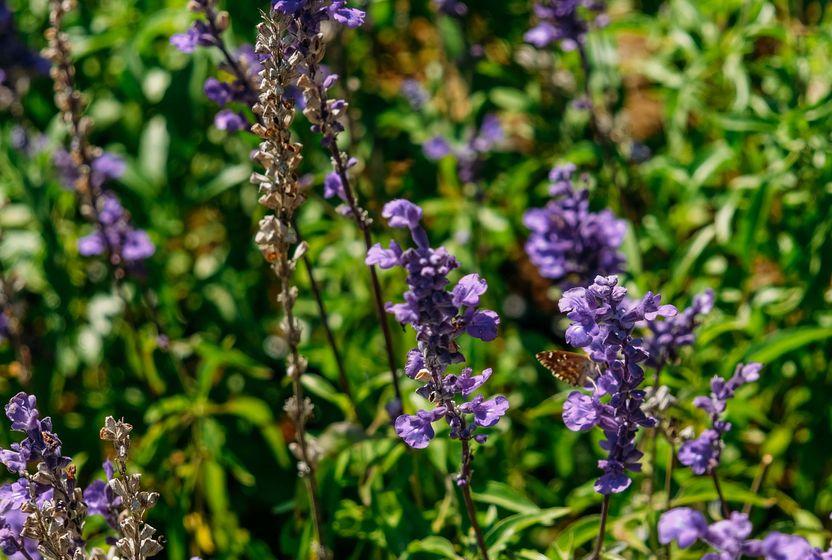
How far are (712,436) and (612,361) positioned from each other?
605 mm

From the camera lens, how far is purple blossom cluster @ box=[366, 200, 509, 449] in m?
2.24

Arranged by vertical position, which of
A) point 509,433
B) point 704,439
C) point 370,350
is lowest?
point 509,433

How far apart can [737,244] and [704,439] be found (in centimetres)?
183

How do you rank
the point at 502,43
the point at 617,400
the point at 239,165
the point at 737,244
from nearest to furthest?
1. the point at 617,400
2. the point at 737,244
3. the point at 239,165
4. the point at 502,43

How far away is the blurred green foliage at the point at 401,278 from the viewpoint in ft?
12.7

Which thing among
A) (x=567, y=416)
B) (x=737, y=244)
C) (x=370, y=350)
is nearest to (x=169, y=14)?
(x=370, y=350)

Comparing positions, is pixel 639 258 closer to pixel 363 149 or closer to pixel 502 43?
pixel 363 149

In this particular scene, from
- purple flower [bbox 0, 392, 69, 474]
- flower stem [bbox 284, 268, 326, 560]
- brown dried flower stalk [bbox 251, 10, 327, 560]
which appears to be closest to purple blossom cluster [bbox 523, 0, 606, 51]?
brown dried flower stalk [bbox 251, 10, 327, 560]

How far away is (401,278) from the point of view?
4594 millimetres

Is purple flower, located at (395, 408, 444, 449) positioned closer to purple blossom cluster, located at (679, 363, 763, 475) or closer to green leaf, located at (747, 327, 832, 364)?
purple blossom cluster, located at (679, 363, 763, 475)

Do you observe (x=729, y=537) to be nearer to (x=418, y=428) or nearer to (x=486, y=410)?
(x=486, y=410)

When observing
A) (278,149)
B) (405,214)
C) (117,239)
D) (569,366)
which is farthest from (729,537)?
(117,239)

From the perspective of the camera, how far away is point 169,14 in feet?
15.2

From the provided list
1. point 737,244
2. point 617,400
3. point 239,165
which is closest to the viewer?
point 617,400
